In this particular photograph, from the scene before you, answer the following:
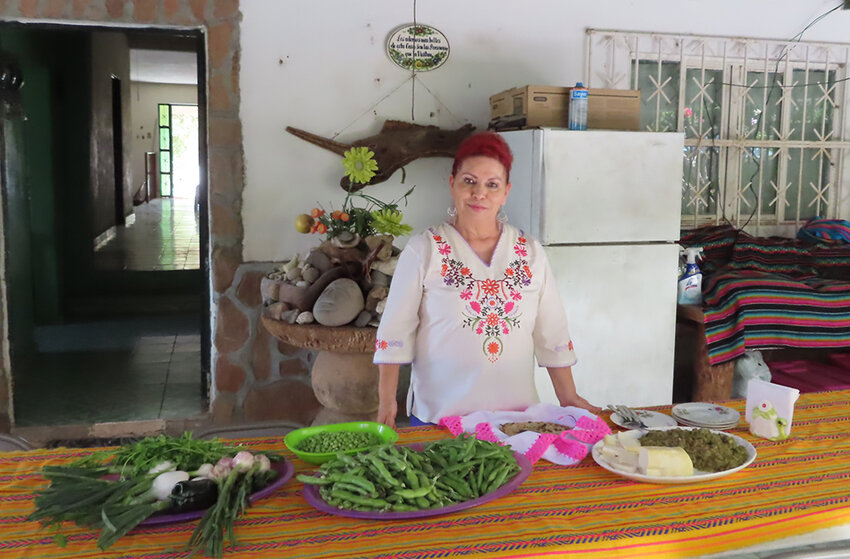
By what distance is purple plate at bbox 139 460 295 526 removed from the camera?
133cm

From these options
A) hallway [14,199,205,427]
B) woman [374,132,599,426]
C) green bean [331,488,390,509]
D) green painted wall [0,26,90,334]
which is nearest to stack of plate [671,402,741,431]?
woman [374,132,599,426]

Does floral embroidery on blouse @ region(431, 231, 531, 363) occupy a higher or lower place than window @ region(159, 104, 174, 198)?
lower

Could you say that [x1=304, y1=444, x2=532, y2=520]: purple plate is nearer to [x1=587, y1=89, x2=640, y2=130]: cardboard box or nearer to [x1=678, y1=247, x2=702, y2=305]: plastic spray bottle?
[x1=587, y1=89, x2=640, y2=130]: cardboard box

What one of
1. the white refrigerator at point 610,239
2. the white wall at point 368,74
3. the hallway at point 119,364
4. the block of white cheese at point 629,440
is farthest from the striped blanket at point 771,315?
the hallway at point 119,364

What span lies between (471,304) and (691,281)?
205cm

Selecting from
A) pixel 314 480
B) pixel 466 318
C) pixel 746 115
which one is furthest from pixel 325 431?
pixel 746 115

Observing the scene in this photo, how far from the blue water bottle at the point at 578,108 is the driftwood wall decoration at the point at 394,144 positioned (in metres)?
0.71

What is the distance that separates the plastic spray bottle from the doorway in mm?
2336

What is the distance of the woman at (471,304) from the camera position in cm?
208

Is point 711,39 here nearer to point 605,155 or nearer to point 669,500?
point 605,155

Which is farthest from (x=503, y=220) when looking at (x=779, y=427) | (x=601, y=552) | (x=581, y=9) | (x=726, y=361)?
(x=581, y=9)

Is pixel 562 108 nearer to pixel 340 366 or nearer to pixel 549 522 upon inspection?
pixel 340 366

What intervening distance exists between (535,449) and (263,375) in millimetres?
2493

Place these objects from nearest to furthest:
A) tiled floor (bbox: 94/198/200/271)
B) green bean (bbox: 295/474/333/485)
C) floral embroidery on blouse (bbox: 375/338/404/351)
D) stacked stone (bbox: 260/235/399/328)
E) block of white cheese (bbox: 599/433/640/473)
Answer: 1. green bean (bbox: 295/474/333/485)
2. block of white cheese (bbox: 599/433/640/473)
3. floral embroidery on blouse (bbox: 375/338/404/351)
4. stacked stone (bbox: 260/235/399/328)
5. tiled floor (bbox: 94/198/200/271)
